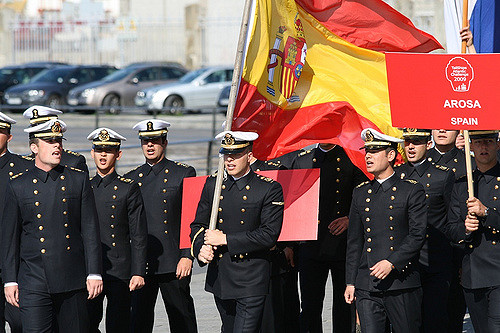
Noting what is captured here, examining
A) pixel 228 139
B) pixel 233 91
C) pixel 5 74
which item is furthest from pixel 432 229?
pixel 5 74

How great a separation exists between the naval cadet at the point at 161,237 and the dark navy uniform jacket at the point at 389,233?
158cm

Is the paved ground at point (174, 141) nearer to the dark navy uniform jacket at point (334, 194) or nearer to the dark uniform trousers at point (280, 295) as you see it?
the dark uniform trousers at point (280, 295)

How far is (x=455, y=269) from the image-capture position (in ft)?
28.0

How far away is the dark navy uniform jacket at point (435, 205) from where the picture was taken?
27.1 ft

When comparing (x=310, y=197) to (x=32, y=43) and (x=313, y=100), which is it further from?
(x=32, y=43)

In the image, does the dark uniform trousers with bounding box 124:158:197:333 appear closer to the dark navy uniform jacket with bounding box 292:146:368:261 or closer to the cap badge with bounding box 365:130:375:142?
the dark navy uniform jacket with bounding box 292:146:368:261

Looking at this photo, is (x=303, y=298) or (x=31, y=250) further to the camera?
(x=303, y=298)

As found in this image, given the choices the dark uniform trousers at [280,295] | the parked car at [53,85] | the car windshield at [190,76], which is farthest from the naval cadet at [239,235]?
the parked car at [53,85]

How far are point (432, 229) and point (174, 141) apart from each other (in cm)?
1486

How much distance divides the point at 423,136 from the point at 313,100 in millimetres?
948

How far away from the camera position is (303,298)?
8945 mm

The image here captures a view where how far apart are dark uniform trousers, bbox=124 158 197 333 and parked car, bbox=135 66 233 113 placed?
19622mm

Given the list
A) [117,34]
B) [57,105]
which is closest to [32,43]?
[117,34]

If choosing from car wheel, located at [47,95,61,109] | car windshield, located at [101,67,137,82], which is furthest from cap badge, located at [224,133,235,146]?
car wheel, located at [47,95,61,109]
